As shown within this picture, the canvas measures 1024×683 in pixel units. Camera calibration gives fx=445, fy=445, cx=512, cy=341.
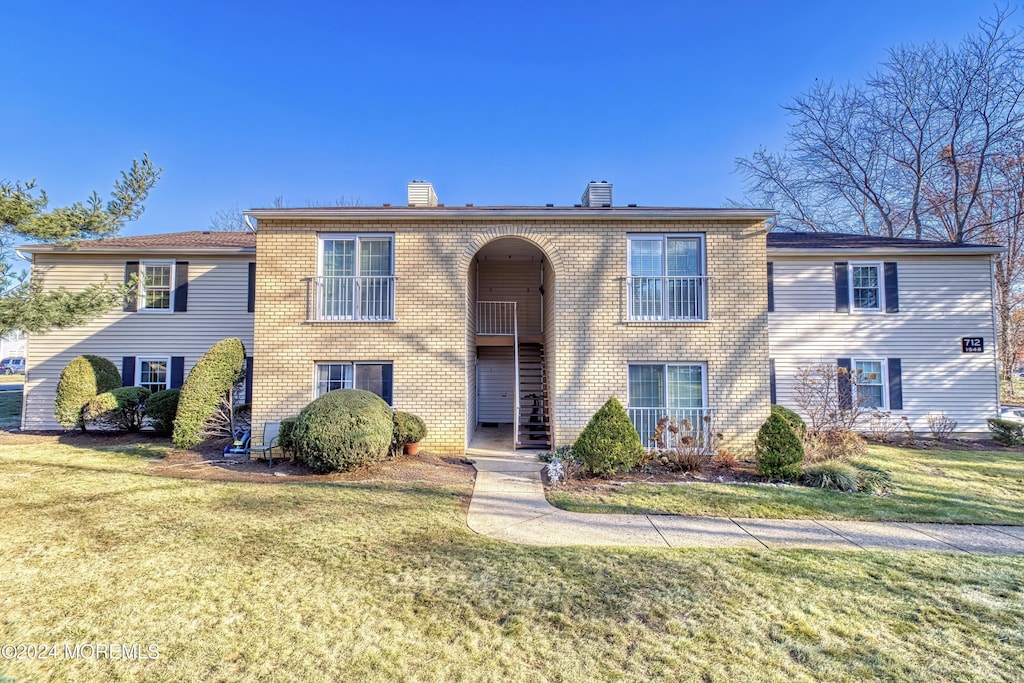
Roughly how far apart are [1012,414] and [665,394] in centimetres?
1175

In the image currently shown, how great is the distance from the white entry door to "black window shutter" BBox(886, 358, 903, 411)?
1086cm

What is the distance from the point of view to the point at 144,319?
12.7 metres

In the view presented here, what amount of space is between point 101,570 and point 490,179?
21783 mm

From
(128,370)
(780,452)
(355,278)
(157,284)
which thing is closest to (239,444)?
(355,278)

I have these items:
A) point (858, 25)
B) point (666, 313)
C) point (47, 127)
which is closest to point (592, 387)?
point (666, 313)

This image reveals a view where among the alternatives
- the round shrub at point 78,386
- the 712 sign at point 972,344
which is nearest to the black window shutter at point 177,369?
the round shrub at point 78,386

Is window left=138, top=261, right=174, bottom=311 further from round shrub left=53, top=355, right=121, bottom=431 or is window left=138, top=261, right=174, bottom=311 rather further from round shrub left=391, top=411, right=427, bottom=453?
round shrub left=391, top=411, right=427, bottom=453

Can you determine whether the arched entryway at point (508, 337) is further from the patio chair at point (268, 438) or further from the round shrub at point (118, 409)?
the round shrub at point (118, 409)

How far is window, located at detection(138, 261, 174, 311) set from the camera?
12703 mm

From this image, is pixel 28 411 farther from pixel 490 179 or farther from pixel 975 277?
pixel 975 277

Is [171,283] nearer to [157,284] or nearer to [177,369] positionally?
[157,284]

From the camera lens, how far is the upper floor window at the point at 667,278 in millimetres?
9672

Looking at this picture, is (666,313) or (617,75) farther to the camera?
(617,75)

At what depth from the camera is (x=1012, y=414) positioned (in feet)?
42.3
